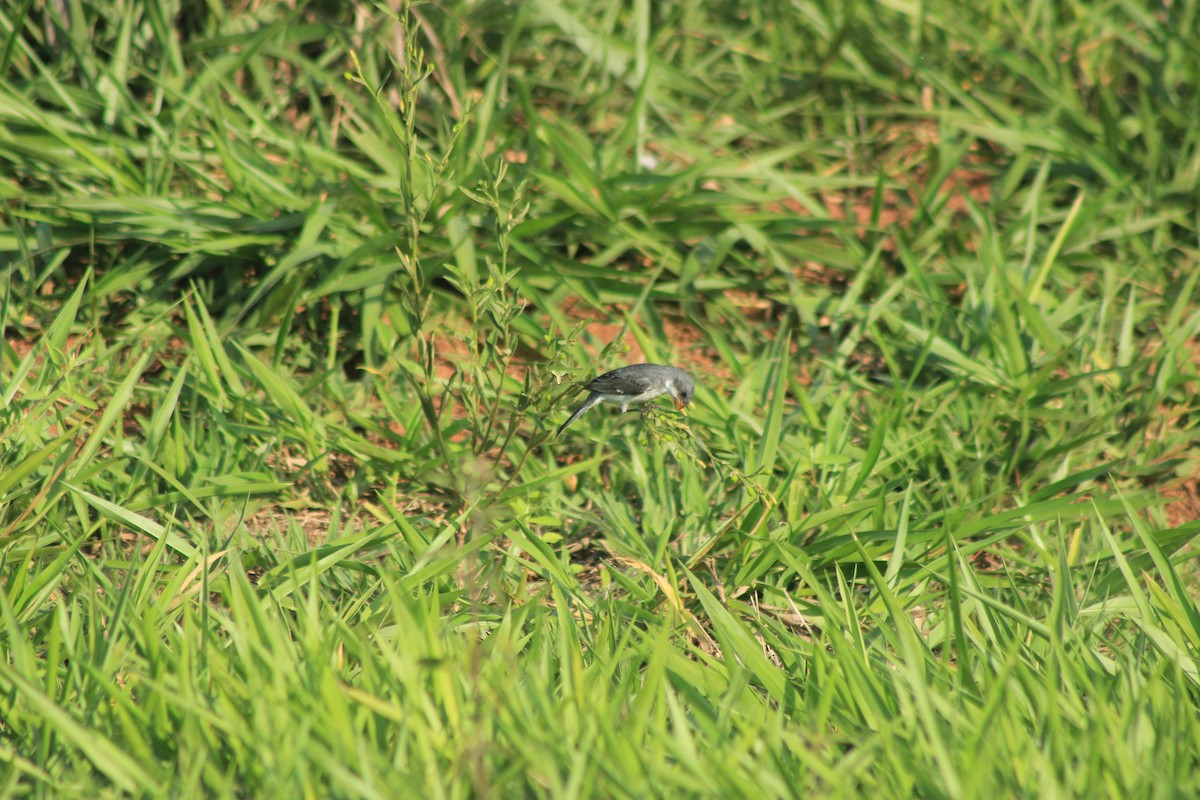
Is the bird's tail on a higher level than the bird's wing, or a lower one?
lower

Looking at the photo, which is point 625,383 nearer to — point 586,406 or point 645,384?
point 645,384

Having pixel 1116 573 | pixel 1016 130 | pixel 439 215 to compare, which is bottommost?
pixel 1116 573

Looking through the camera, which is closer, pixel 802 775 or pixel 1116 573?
pixel 802 775

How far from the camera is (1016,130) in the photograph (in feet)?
14.6

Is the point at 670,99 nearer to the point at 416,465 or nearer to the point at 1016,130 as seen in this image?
the point at 1016,130

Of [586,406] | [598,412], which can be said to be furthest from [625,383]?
[598,412]

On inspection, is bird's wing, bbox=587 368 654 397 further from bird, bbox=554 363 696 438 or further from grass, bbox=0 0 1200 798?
grass, bbox=0 0 1200 798

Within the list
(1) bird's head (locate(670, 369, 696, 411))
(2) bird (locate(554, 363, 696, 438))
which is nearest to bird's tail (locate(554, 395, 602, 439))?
(2) bird (locate(554, 363, 696, 438))

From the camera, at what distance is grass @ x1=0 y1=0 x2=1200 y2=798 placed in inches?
79.2

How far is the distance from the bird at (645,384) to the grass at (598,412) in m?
0.12

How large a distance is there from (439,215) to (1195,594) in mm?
2371

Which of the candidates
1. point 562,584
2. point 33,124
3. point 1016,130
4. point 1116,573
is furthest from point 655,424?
point 1016,130

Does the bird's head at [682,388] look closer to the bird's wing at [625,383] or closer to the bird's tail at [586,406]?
the bird's wing at [625,383]

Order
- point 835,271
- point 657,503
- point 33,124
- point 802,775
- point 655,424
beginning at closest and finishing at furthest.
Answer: point 802,775
point 655,424
point 657,503
point 33,124
point 835,271
